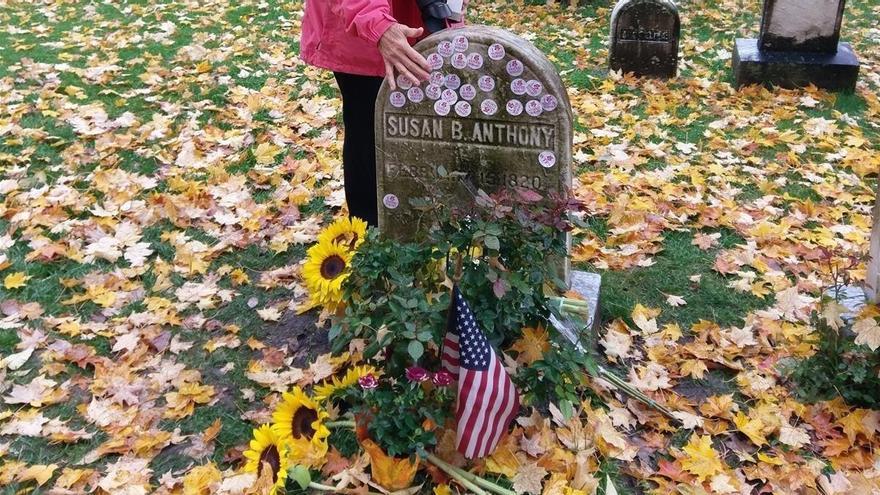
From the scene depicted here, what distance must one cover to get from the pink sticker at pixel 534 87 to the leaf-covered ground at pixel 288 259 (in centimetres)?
115

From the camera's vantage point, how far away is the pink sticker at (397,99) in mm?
2914

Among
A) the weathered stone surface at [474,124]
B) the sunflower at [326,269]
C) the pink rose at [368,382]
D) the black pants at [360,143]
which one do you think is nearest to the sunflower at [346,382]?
the pink rose at [368,382]

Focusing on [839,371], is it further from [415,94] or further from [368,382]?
[415,94]

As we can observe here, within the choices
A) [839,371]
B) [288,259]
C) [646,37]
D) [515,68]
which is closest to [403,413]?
[515,68]

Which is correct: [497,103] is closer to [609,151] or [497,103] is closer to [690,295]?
[690,295]

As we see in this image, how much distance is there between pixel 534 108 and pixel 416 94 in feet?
1.55

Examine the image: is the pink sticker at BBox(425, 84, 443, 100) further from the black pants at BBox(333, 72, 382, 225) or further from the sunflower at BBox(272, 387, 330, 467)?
the sunflower at BBox(272, 387, 330, 467)

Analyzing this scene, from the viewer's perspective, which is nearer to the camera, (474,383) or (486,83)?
(474,383)

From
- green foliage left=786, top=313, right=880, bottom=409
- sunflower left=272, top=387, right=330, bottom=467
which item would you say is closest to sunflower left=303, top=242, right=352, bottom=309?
sunflower left=272, top=387, right=330, bottom=467

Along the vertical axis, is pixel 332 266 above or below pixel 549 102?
below

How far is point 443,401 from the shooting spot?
240cm

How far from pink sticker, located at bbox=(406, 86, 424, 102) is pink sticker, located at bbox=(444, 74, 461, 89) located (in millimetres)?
113

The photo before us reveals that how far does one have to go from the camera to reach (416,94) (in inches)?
114

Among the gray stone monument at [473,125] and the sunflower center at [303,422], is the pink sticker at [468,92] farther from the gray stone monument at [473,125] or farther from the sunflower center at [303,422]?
the sunflower center at [303,422]
